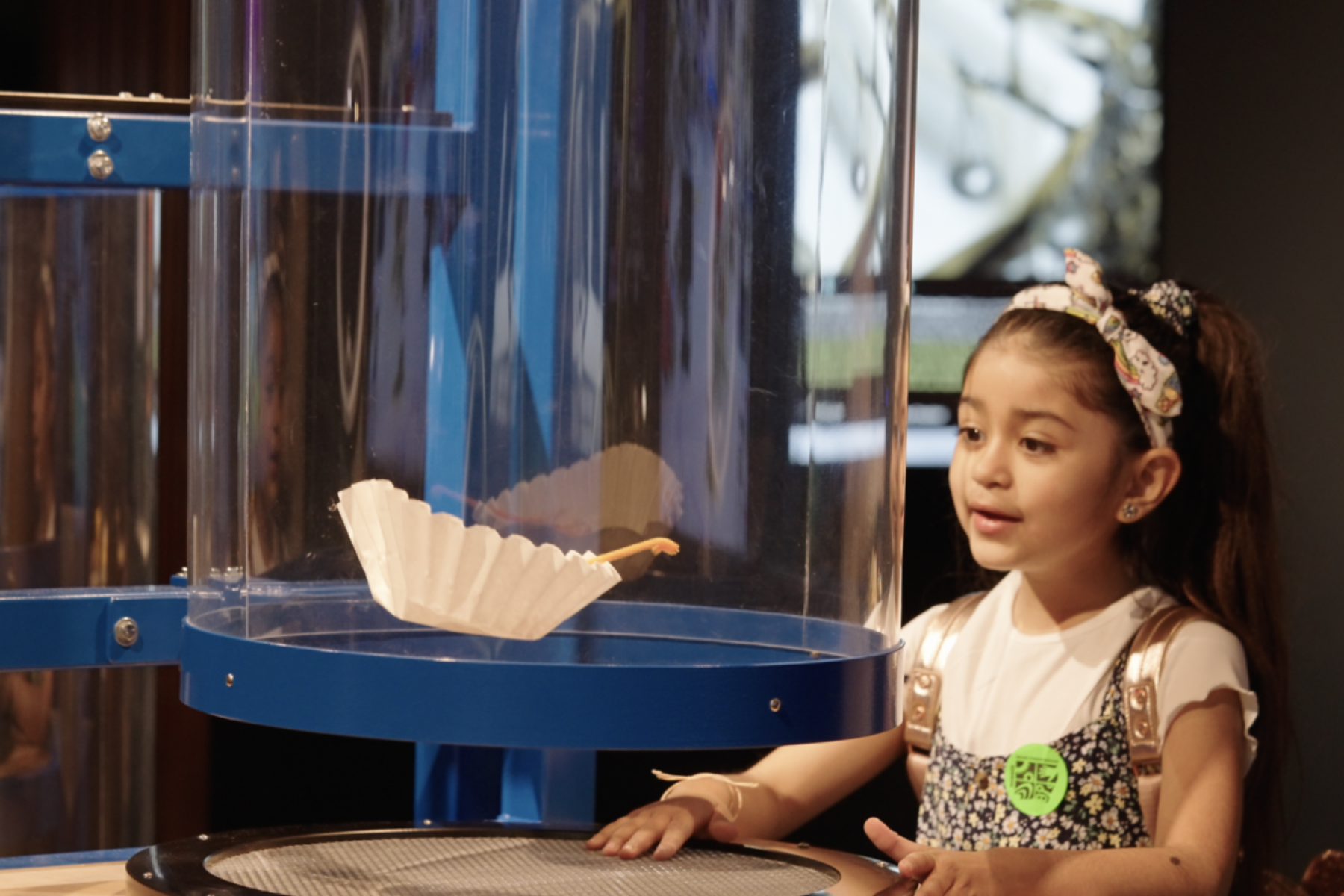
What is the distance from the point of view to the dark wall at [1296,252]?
241 cm

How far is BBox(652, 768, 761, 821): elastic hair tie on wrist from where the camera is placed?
1.05m

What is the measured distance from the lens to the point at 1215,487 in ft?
4.59

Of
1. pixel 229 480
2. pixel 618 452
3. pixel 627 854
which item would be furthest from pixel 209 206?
pixel 627 854

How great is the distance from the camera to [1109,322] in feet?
4.42

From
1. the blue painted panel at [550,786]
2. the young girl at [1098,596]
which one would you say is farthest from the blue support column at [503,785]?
the young girl at [1098,596]

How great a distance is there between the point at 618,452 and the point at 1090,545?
0.64m

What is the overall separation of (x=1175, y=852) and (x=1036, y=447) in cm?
32

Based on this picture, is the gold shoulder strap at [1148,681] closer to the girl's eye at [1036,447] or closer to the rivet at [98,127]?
the girl's eye at [1036,447]

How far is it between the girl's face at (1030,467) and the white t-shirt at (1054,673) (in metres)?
0.07

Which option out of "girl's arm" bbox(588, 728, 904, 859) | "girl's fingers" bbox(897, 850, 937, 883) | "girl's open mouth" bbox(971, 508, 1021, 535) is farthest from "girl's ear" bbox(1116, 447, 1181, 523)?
"girl's fingers" bbox(897, 850, 937, 883)

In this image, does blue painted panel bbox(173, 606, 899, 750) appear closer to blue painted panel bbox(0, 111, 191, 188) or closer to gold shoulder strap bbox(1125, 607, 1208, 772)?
blue painted panel bbox(0, 111, 191, 188)

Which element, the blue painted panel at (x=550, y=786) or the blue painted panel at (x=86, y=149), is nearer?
the blue painted panel at (x=86, y=149)

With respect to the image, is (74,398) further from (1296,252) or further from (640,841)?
(1296,252)

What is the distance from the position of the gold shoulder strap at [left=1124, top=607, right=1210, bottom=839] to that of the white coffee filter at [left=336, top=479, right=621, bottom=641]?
2.17 feet
